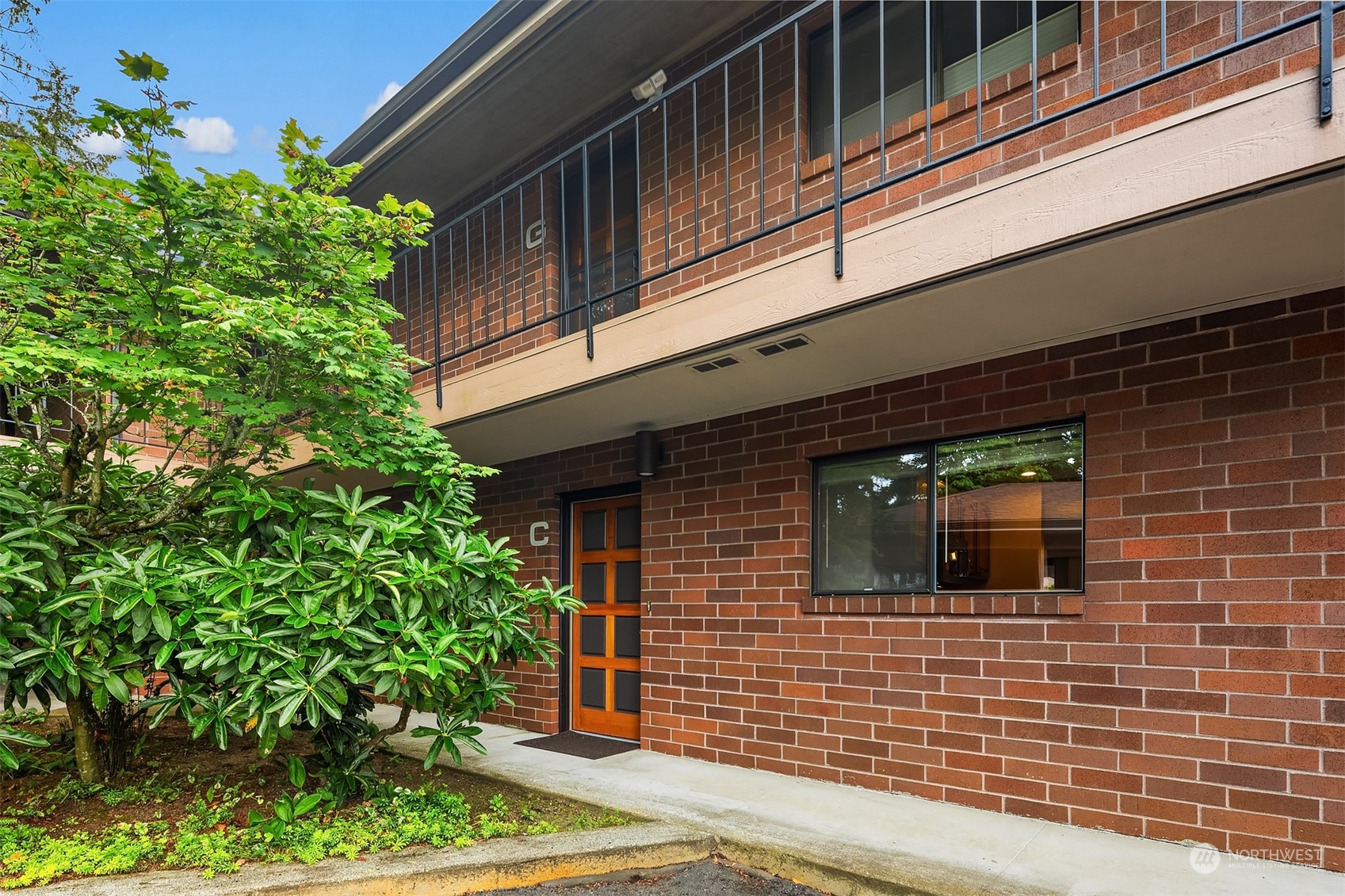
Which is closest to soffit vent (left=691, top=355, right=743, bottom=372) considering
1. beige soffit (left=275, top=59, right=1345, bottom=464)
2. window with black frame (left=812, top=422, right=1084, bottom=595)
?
beige soffit (left=275, top=59, right=1345, bottom=464)

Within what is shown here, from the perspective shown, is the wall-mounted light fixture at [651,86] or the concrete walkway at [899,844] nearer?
the concrete walkway at [899,844]

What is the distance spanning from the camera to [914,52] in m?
5.13

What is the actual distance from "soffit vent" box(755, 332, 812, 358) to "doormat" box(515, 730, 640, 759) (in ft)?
10.9

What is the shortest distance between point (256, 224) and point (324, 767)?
9.65 ft

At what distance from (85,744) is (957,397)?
5.28m

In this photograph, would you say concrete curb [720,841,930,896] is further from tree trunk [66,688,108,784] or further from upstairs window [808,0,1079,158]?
upstairs window [808,0,1079,158]

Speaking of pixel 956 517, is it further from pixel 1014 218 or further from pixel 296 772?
pixel 296 772

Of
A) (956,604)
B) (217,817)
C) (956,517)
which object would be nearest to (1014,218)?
(956,517)

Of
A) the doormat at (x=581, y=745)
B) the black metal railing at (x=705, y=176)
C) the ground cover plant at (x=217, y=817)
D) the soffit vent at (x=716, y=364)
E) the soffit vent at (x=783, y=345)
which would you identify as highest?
the black metal railing at (x=705, y=176)

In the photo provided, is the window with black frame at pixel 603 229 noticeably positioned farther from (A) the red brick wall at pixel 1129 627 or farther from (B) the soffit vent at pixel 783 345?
(B) the soffit vent at pixel 783 345

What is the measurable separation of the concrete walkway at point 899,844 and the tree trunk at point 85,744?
2.16 metres

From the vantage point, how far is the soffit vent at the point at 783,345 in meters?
4.46

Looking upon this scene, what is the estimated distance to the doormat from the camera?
20.5 feet

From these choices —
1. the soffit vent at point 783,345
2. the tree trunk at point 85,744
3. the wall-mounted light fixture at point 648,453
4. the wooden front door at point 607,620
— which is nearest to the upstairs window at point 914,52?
the soffit vent at point 783,345
